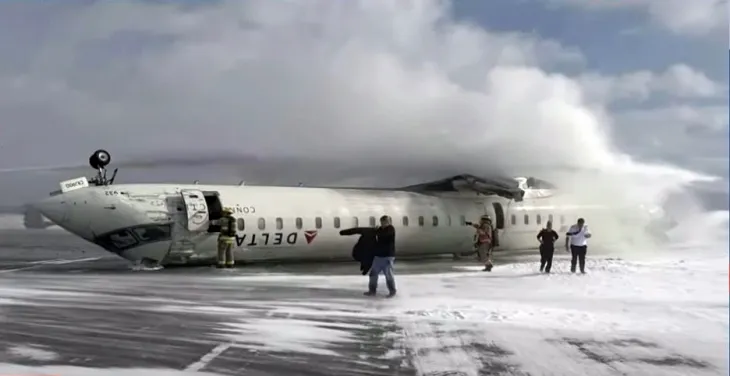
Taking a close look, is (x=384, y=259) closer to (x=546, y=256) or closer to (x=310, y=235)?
(x=546, y=256)

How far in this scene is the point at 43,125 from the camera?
13.0 feet

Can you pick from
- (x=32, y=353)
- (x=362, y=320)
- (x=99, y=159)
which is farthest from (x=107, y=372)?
(x=99, y=159)

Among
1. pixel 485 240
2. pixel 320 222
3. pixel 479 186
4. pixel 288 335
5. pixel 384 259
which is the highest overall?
pixel 479 186

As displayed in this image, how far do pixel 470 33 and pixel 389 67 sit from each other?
20.2 inches

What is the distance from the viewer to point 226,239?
5539mm

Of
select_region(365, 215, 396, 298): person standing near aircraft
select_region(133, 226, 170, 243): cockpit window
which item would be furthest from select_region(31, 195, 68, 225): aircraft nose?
select_region(365, 215, 396, 298): person standing near aircraft

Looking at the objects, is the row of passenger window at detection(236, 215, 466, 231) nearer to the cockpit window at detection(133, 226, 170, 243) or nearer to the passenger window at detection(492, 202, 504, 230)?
the passenger window at detection(492, 202, 504, 230)

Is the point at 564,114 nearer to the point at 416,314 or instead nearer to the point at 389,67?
the point at 389,67

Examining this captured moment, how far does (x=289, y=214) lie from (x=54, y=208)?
1.89 m

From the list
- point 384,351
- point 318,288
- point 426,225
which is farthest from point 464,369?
point 426,225

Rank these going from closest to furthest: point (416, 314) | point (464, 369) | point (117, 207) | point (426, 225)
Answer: point (464, 369) < point (416, 314) < point (117, 207) < point (426, 225)

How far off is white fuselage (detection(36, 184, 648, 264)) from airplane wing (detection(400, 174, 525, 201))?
9 centimetres

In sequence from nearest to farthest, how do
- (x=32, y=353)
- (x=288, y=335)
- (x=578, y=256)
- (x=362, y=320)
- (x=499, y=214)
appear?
(x=32, y=353) < (x=288, y=335) < (x=362, y=320) < (x=578, y=256) < (x=499, y=214)

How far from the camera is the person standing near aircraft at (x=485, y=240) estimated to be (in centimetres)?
466
